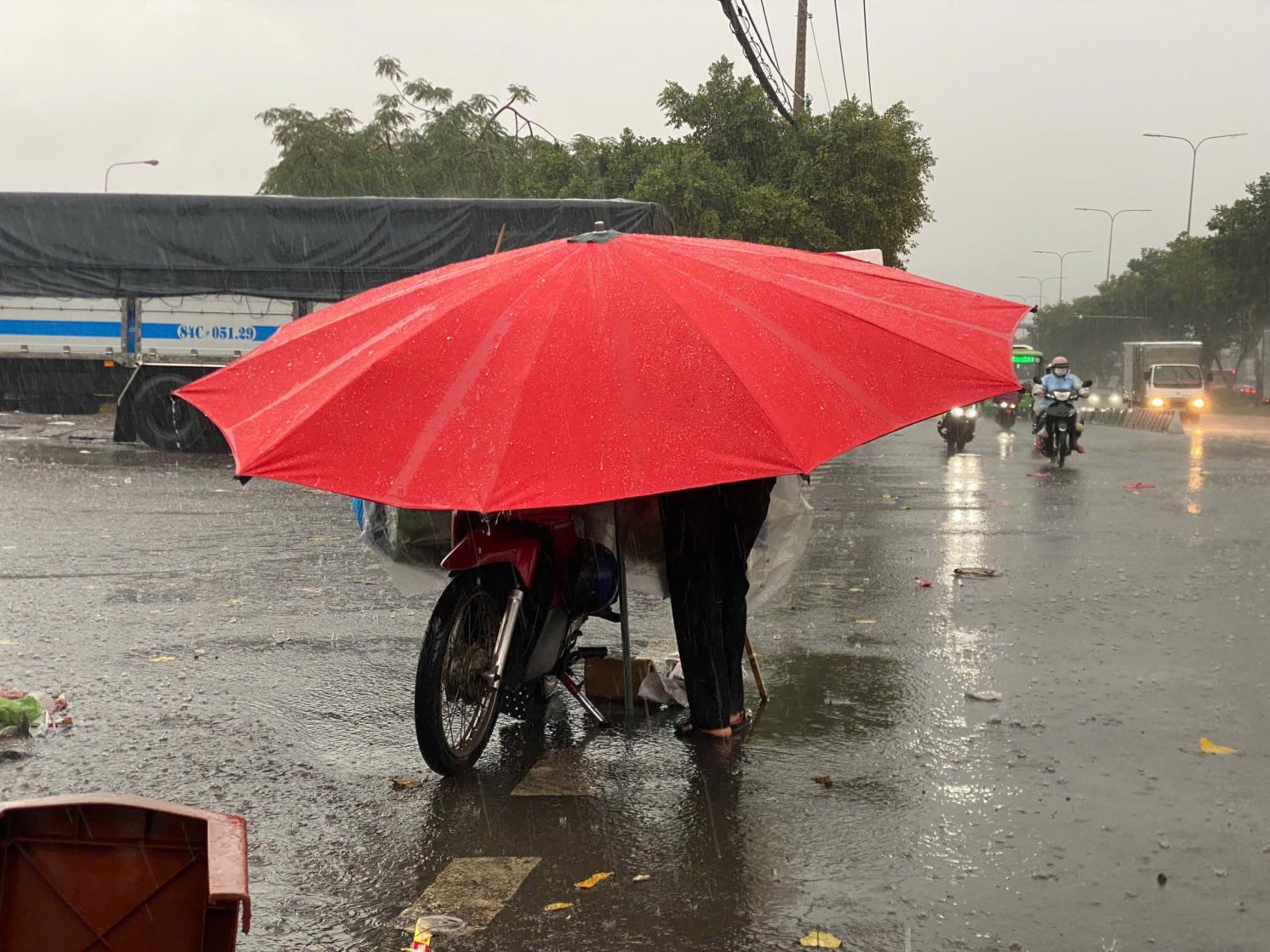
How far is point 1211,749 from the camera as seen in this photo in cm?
559

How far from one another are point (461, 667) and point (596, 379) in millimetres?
1415

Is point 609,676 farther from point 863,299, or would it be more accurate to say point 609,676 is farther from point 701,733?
point 863,299

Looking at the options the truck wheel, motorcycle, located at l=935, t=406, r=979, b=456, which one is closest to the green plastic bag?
the truck wheel

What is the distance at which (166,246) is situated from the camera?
2272cm

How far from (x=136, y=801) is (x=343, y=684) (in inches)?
165

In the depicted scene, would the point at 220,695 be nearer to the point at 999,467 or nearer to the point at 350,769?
the point at 350,769

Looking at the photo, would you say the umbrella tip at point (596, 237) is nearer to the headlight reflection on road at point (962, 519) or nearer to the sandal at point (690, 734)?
the sandal at point (690, 734)

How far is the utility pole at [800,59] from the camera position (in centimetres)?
3691

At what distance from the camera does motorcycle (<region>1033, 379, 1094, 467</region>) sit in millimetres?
20953

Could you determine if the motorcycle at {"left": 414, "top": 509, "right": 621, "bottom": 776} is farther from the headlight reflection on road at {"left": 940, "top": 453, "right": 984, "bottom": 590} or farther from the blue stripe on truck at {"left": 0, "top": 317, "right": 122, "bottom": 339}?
the blue stripe on truck at {"left": 0, "top": 317, "right": 122, "bottom": 339}

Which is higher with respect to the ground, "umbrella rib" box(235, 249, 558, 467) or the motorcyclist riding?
"umbrella rib" box(235, 249, 558, 467)

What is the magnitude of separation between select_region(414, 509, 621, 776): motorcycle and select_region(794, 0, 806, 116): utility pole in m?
32.7

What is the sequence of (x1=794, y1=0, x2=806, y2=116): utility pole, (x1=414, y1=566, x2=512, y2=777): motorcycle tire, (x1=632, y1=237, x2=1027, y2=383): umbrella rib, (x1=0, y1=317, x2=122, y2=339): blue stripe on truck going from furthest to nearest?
1. (x1=794, y1=0, x2=806, y2=116): utility pole
2. (x1=0, y1=317, x2=122, y2=339): blue stripe on truck
3. (x1=414, y1=566, x2=512, y2=777): motorcycle tire
4. (x1=632, y1=237, x2=1027, y2=383): umbrella rib

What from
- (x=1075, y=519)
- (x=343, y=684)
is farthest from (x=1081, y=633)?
(x=1075, y=519)
